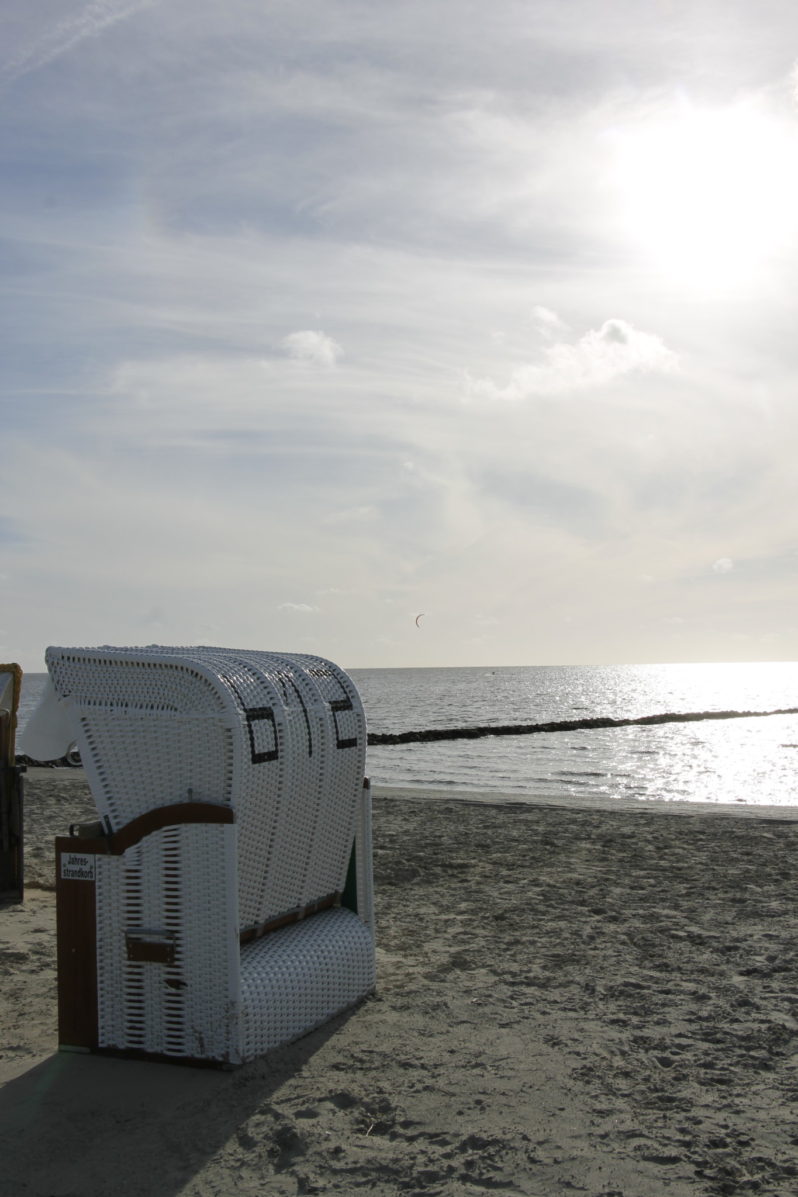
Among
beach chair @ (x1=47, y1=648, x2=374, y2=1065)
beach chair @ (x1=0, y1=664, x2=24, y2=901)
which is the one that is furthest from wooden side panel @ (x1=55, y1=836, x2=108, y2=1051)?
beach chair @ (x1=0, y1=664, x2=24, y2=901)

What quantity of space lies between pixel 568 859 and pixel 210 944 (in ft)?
20.0

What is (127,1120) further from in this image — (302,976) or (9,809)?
(9,809)

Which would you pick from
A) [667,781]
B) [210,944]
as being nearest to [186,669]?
[210,944]

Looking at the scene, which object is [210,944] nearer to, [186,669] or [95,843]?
[95,843]

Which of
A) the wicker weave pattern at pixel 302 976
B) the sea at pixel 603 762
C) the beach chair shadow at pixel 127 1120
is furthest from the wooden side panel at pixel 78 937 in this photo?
the sea at pixel 603 762

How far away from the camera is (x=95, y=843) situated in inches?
175

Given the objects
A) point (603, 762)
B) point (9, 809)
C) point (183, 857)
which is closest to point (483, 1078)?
point (183, 857)

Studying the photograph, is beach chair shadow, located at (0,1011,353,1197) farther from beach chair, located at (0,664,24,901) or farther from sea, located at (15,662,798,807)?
sea, located at (15,662,798,807)

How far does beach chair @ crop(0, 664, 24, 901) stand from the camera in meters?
7.44

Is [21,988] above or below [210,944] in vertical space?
below

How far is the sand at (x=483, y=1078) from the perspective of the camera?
11.4 ft

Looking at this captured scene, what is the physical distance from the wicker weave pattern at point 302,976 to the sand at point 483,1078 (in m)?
0.11

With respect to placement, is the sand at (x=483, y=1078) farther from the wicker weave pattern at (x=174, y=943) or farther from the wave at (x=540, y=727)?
the wave at (x=540, y=727)

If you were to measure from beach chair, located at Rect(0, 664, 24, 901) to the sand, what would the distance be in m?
0.21
